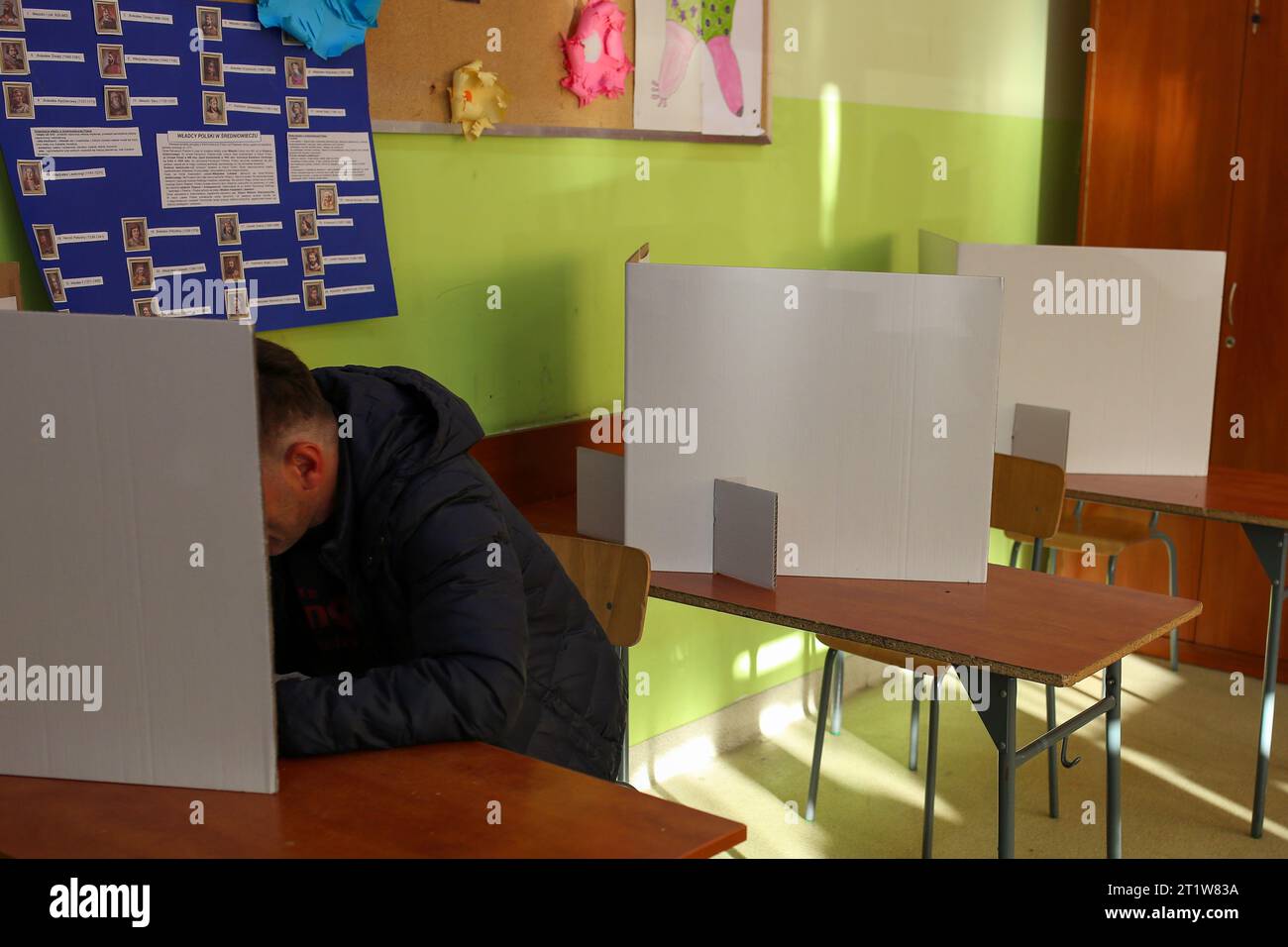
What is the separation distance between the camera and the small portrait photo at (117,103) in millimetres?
2072

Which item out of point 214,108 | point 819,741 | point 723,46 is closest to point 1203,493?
point 819,741

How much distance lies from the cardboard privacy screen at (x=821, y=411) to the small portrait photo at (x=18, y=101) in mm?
992

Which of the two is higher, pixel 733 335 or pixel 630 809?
pixel 733 335

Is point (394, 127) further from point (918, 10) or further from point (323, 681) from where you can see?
point (918, 10)

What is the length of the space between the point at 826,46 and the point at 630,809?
2.65 meters

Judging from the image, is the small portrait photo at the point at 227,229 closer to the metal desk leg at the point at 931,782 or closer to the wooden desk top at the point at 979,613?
the wooden desk top at the point at 979,613

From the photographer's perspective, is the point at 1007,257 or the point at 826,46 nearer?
the point at 1007,257

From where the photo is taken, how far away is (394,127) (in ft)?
8.23

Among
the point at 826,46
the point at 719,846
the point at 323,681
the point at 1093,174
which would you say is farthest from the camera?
the point at 1093,174

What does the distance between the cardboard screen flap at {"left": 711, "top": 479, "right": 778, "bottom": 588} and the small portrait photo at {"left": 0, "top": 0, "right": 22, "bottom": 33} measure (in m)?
1.35

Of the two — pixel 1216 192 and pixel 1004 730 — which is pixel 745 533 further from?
pixel 1216 192

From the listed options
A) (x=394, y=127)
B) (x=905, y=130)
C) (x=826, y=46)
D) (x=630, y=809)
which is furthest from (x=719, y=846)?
(x=905, y=130)

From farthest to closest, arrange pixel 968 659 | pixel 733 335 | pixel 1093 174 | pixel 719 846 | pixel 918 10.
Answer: pixel 1093 174 < pixel 918 10 < pixel 733 335 < pixel 968 659 < pixel 719 846

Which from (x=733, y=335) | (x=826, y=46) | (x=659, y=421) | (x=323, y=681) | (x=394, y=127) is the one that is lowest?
(x=323, y=681)
